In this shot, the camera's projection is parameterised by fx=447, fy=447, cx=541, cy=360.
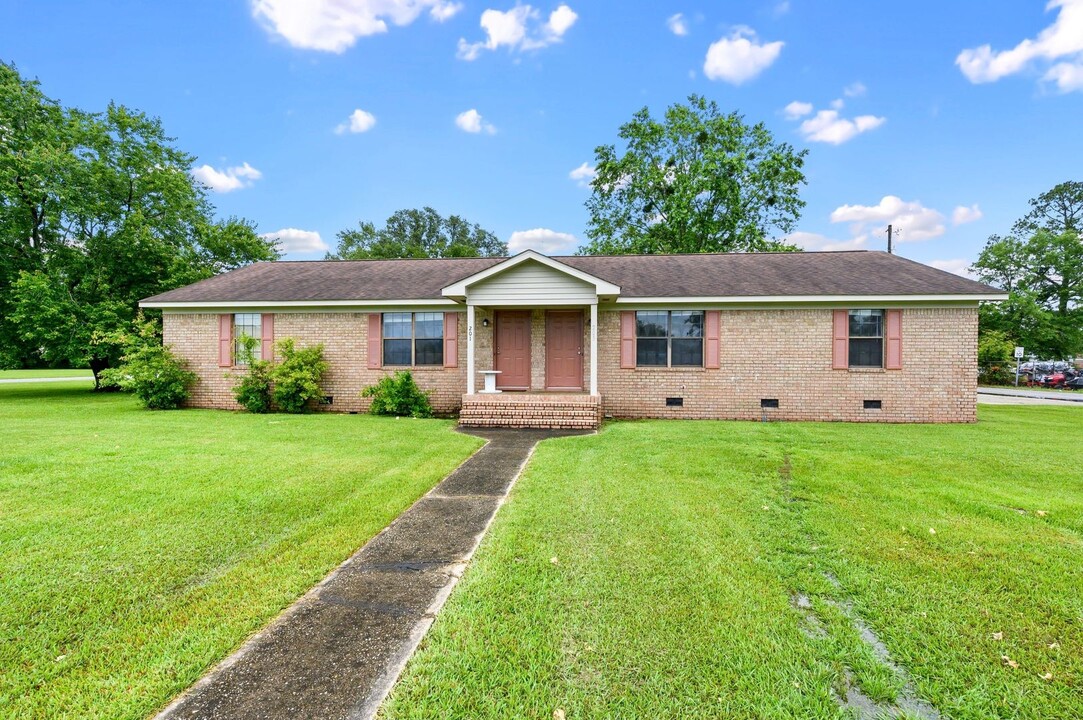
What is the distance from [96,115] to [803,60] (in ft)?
90.2

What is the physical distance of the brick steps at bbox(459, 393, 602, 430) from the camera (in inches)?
383

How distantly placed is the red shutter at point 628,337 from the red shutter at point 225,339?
10.9 m

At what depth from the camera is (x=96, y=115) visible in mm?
17594

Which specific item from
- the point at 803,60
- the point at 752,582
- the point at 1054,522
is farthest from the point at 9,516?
the point at 803,60

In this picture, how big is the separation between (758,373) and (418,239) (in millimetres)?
42793

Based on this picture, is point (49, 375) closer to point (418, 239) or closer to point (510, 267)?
point (418, 239)

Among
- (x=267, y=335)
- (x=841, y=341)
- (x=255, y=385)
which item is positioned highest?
(x=267, y=335)

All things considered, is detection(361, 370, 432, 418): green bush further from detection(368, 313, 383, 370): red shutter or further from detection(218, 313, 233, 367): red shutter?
detection(218, 313, 233, 367): red shutter

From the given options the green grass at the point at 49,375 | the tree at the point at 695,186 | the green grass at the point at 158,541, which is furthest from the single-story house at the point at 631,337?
the green grass at the point at 49,375

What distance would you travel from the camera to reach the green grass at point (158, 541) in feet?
7.13

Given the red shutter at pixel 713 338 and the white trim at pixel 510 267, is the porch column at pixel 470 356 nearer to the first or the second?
the white trim at pixel 510 267

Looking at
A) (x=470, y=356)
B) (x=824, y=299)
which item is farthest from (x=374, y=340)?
(x=824, y=299)

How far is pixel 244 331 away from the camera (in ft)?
41.1

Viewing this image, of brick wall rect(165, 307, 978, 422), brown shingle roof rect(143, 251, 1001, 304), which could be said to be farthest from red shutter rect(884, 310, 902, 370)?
brown shingle roof rect(143, 251, 1001, 304)
